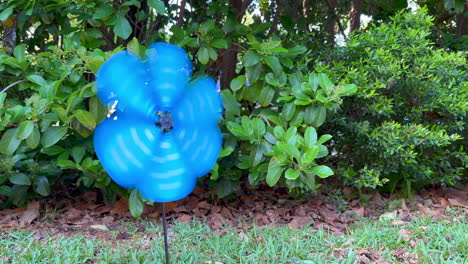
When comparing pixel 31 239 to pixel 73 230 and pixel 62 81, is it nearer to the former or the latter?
pixel 73 230

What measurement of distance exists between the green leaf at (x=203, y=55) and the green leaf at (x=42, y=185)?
1.33 meters

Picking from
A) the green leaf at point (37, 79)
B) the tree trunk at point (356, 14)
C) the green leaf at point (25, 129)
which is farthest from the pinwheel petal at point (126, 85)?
the tree trunk at point (356, 14)

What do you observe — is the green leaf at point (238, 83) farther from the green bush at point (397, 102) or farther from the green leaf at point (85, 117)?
→ the green leaf at point (85, 117)

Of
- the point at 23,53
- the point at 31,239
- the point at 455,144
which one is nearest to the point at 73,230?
the point at 31,239

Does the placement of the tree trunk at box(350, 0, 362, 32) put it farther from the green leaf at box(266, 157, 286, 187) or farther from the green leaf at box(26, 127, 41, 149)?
the green leaf at box(26, 127, 41, 149)

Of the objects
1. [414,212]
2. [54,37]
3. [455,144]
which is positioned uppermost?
[54,37]

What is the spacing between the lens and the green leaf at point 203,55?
9.91 feet

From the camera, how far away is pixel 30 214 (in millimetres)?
3176

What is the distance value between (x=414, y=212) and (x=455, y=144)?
2.51 feet

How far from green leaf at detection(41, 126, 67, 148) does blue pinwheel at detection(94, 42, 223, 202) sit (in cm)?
83

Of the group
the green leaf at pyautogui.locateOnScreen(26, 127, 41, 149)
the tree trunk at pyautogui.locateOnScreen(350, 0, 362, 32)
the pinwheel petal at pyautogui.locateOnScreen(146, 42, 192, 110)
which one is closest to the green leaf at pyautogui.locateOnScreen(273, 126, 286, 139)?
the pinwheel petal at pyautogui.locateOnScreen(146, 42, 192, 110)

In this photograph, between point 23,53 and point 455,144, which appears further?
point 455,144

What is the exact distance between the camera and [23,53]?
9.31ft

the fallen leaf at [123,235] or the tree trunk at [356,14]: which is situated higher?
the tree trunk at [356,14]
